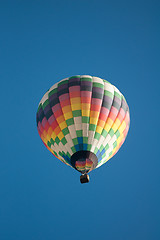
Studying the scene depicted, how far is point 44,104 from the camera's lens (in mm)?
18219

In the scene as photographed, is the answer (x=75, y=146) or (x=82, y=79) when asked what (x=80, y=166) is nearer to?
(x=75, y=146)

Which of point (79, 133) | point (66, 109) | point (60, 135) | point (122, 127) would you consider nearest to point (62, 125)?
point (60, 135)

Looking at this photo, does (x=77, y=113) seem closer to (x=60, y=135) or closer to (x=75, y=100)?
(x=75, y=100)

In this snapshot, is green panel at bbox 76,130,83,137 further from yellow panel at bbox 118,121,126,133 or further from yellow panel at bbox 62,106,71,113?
yellow panel at bbox 118,121,126,133

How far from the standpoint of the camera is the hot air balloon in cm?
1661

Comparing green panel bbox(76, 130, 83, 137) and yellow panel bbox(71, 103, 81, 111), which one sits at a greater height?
yellow panel bbox(71, 103, 81, 111)

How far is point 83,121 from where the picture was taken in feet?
55.4

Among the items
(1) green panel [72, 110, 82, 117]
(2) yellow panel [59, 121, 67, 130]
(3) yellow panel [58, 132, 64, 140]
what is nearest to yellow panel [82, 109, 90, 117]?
(1) green panel [72, 110, 82, 117]

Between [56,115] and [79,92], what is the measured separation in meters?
1.47

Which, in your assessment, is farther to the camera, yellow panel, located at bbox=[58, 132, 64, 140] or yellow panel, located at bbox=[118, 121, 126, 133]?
yellow panel, located at bbox=[118, 121, 126, 133]

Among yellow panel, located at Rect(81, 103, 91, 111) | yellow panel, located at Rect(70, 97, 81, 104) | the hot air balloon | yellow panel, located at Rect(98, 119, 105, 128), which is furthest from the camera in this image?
yellow panel, located at Rect(70, 97, 81, 104)

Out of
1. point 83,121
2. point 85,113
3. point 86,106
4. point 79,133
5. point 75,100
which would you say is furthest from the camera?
point 75,100

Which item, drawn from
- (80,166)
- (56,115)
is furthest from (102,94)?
(80,166)

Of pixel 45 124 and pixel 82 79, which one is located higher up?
pixel 82 79
